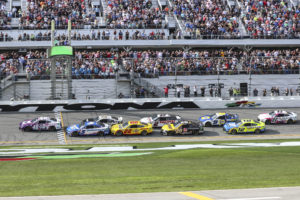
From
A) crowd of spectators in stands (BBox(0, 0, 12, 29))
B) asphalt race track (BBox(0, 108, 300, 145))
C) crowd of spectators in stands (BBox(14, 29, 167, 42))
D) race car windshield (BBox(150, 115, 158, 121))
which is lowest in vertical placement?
asphalt race track (BBox(0, 108, 300, 145))

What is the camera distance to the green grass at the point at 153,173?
12.3m

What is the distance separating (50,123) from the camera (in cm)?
2994

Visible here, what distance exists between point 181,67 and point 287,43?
14.1m

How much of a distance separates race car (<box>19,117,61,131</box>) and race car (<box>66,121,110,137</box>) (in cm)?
135

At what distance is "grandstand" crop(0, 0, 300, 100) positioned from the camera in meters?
36.9

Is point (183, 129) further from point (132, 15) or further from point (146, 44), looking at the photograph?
point (132, 15)

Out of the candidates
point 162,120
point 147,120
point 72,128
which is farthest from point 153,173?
point 147,120

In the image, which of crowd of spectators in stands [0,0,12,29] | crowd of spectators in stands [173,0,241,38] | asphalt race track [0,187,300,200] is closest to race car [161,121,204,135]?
crowd of spectators in stands [173,0,241,38]

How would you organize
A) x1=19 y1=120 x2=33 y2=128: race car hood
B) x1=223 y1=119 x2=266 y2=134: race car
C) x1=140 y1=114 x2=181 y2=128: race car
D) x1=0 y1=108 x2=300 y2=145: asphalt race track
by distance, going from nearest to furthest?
1. x1=0 y1=108 x2=300 y2=145: asphalt race track
2. x1=19 y1=120 x2=33 y2=128: race car hood
3. x1=223 y1=119 x2=266 y2=134: race car
4. x1=140 y1=114 x2=181 y2=128: race car

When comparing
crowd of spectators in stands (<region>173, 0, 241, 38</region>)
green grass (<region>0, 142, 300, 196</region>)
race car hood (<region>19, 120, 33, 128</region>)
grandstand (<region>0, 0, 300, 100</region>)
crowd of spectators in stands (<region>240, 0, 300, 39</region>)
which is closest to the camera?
green grass (<region>0, 142, 300, 196</region>)

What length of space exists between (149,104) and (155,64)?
4.99m

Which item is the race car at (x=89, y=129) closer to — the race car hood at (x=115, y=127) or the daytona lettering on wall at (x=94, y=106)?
the race car hood at (x=115, y=127)

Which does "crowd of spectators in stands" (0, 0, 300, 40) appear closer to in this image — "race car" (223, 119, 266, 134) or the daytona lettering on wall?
the daytona lettering on wall

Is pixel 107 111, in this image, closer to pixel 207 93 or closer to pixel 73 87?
pixel 73 87
